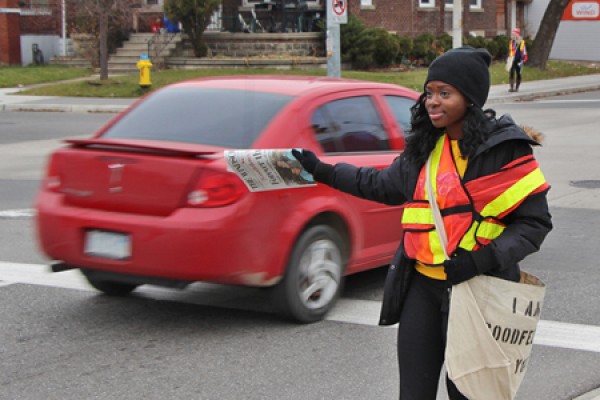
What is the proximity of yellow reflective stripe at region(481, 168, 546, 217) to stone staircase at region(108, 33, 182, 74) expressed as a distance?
1150 inches

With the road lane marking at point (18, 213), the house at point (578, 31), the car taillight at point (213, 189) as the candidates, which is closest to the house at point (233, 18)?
the house at point (578, 31)

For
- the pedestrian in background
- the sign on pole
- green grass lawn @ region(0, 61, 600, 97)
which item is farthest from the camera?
the pedestrian in background

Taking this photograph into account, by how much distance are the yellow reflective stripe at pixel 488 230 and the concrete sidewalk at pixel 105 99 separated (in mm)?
21120

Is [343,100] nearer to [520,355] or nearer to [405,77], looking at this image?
[520,355]

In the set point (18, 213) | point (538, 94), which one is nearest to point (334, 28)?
point (538, 94)

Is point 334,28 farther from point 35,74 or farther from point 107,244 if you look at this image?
point 107,244

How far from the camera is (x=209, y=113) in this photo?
21.2 feet

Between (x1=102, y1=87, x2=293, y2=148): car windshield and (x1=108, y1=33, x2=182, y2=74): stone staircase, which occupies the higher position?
(x1=108, y1=33, x2=182, y2=74): stone staircase

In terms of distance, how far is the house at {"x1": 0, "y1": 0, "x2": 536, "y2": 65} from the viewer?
3444 centimetres

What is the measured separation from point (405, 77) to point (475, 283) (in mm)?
26319

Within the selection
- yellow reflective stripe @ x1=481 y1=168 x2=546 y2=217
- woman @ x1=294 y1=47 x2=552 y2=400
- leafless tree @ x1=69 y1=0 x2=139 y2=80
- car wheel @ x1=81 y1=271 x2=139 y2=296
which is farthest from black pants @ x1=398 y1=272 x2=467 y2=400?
leafless tree @ x1=69 y1=0 x2=139 y2=80

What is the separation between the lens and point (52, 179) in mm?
6449

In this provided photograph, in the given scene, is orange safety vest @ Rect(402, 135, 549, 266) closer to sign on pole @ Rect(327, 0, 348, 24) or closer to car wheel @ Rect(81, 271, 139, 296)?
car wheel @ Rect(81, 271, 139, 296)

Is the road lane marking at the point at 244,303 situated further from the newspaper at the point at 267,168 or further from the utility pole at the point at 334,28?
the utility pole at the point at 334,28
